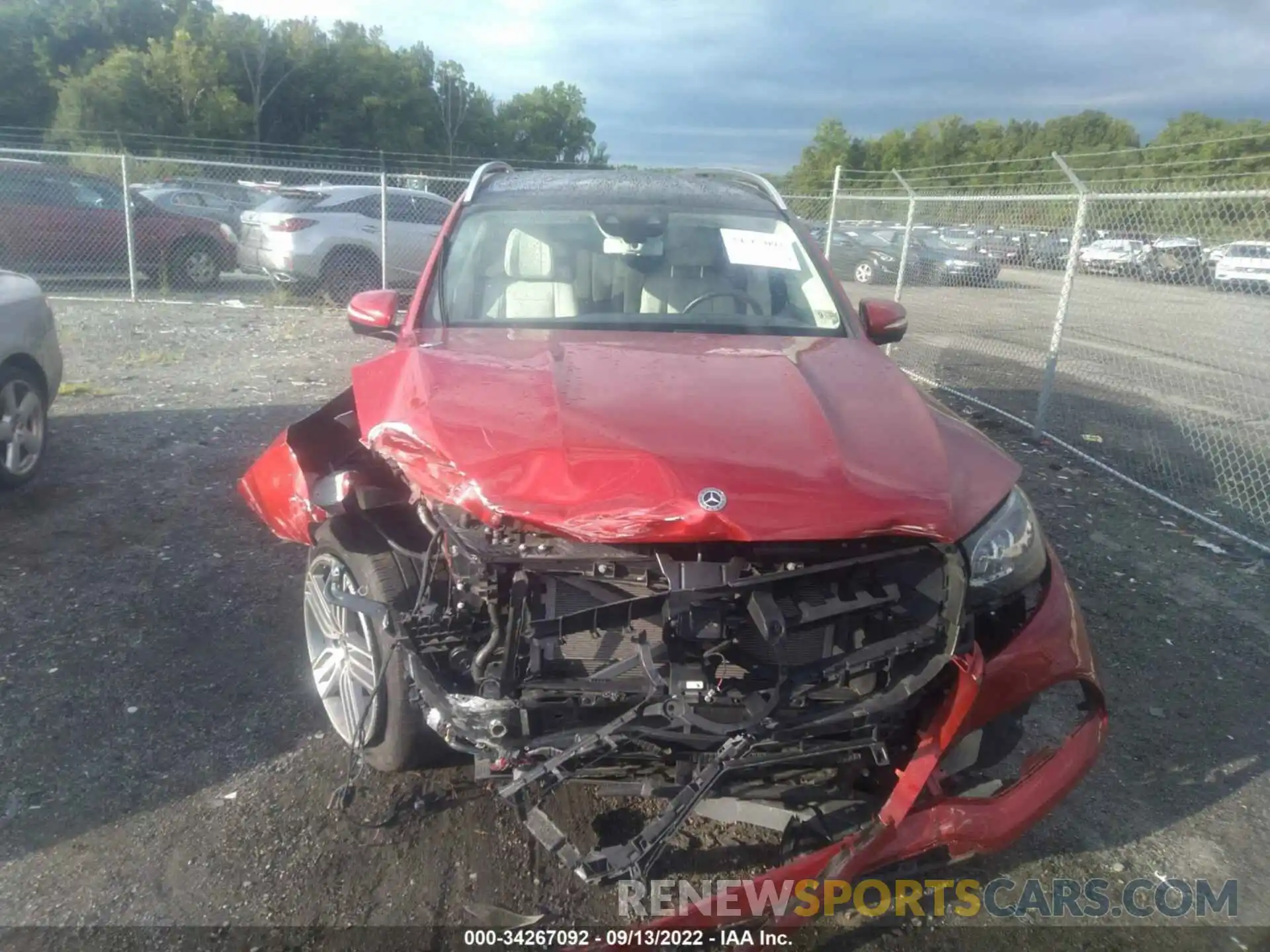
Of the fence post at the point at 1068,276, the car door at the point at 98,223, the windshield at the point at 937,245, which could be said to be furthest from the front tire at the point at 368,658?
the car door at the point at 98,223

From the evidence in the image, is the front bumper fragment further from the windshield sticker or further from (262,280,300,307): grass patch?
(262,280,300,307): grass patch

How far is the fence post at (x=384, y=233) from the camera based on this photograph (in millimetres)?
12945

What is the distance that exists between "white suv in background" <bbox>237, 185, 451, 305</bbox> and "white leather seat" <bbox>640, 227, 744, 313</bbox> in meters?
10.0

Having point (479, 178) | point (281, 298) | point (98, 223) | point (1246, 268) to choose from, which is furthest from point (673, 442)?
point (98, 223)

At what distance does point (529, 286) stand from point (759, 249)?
1.06m

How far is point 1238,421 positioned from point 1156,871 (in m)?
7.45

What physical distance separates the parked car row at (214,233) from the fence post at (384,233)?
0.24 ft

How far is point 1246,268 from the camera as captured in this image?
716cm

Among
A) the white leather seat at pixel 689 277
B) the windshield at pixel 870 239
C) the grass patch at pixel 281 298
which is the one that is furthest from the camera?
the windshield at pixel 870 239

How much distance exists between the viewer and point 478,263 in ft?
13.8

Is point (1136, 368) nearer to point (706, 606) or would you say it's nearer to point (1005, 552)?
point (1005, 552)

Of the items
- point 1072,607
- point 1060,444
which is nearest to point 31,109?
point 1060,444

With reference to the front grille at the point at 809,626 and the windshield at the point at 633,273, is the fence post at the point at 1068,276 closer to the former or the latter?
the windshield at the point at 633,273

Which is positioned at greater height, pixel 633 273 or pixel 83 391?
pixel 633 273
